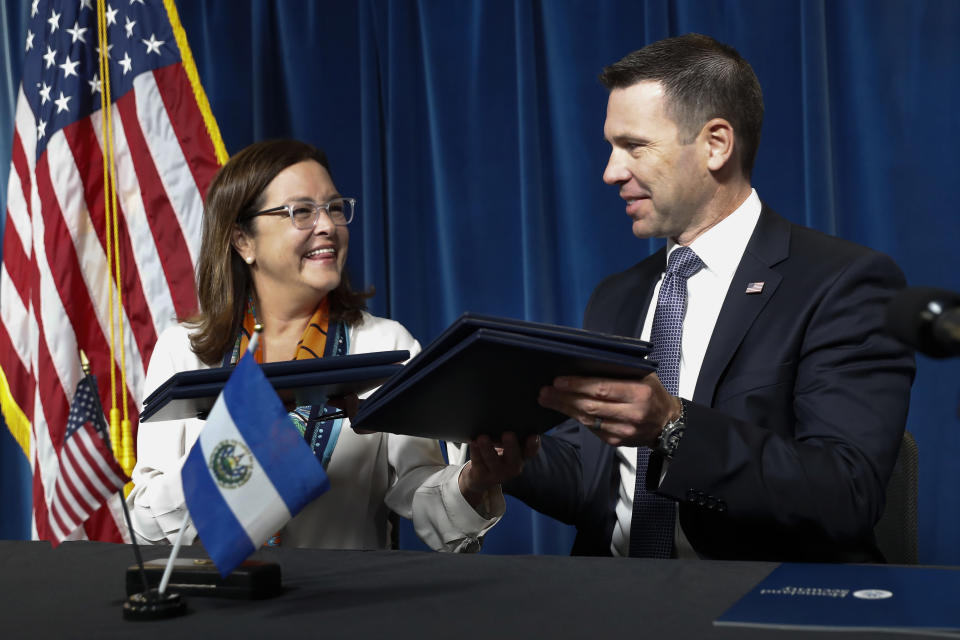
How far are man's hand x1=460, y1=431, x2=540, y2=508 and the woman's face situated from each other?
0.75m

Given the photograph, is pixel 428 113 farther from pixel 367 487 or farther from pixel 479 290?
pixel 367 487

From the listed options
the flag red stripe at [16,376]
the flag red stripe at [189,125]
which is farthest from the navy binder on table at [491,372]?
the flag red stripe at [16,376]

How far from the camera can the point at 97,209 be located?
120 inches

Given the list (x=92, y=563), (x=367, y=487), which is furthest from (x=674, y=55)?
(x=92, y=563)

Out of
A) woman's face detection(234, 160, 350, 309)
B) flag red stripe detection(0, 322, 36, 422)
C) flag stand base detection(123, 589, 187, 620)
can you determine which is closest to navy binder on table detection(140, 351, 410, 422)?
flag stand base detection(123, 589, 187, 620)

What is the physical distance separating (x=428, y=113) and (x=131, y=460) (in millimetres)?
1533

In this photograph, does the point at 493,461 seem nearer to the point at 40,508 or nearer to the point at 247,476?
the point at 247,476

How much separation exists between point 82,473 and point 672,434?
Answer: 860 millimetres

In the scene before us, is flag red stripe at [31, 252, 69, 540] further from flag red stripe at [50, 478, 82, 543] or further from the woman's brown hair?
flag red stripe at [50, 478, 82, 543]

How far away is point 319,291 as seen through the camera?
2.35 metres

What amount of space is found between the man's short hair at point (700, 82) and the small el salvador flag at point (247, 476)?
125 cm

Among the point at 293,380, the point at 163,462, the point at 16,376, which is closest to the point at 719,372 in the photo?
the point at 293,380

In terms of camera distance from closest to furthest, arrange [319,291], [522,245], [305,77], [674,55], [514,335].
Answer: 1. [514,335]
2. [674,55]
3. [319,291]
4. [522,245]
5. [305,77]

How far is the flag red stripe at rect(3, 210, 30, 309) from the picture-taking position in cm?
309
